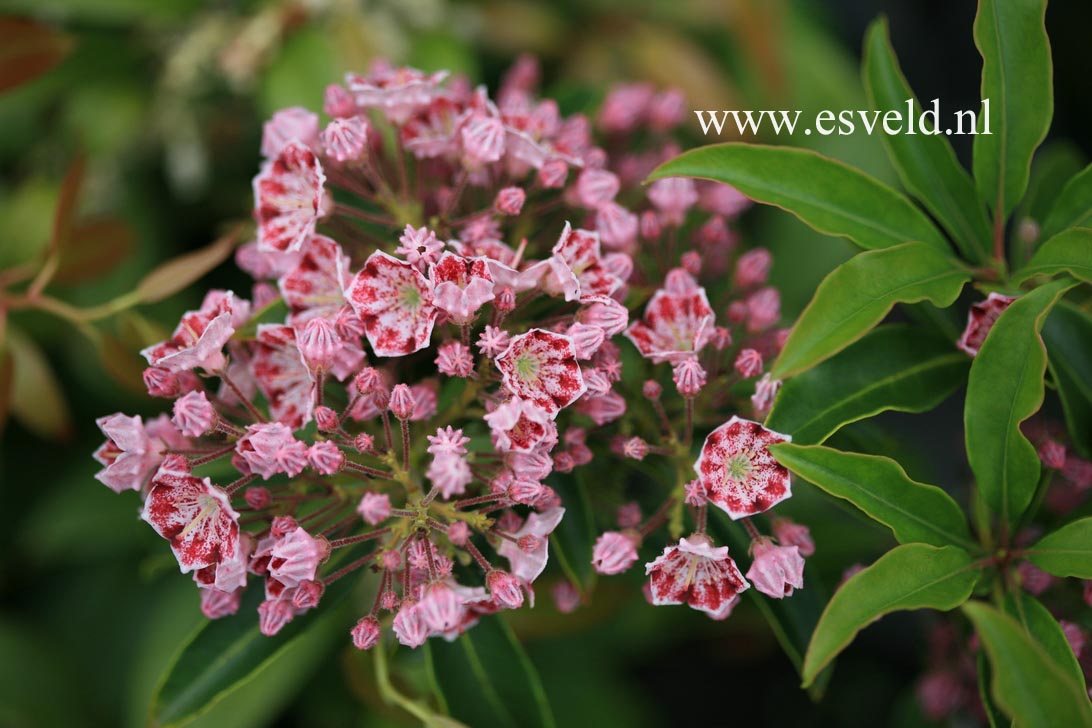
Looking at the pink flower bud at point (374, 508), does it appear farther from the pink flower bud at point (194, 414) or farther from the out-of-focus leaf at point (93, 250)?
the out-of-focus leaf at point (93, 250)

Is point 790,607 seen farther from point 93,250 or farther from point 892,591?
point 93,250

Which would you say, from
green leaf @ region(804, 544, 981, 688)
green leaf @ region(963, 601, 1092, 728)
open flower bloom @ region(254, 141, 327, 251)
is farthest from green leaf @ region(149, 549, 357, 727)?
green leaf @ region(963, 601, 1092, 728)

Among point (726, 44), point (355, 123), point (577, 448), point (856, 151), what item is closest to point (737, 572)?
point (577, 448)

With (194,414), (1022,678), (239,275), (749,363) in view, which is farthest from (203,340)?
(239,275)

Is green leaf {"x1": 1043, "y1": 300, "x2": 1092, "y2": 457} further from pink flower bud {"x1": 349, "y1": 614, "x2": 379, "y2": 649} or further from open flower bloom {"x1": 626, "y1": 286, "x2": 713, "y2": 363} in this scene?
pink flower bud {"x1": 349, "y1": 614, "x2": 379, "y2": 649}

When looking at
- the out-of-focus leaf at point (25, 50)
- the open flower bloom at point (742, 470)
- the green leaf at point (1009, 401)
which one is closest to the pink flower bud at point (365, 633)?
the open flower bloom at point (742, 470)

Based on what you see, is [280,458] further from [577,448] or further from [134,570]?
[134,570]
